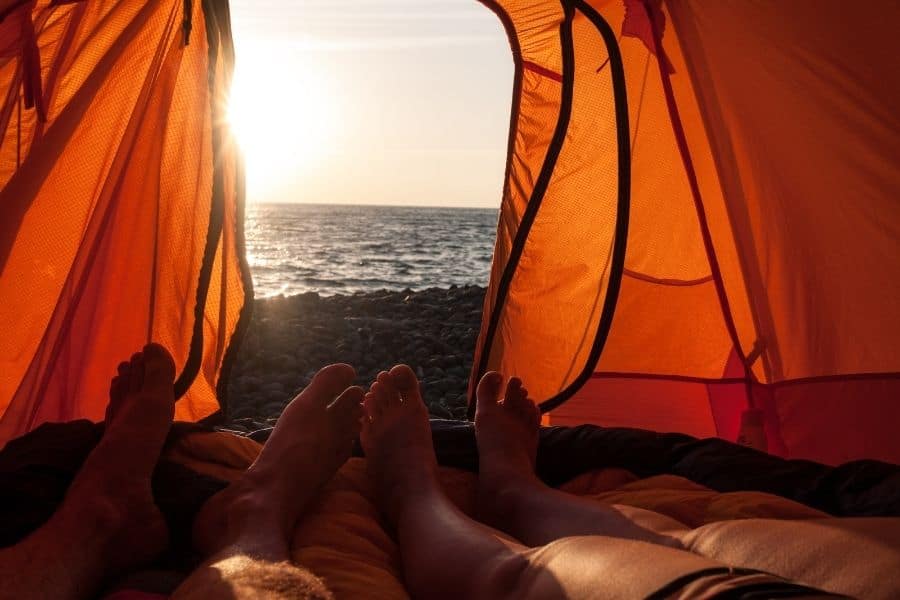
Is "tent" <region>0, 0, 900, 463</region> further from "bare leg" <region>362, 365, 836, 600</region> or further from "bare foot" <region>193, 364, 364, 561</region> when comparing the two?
"bare leg" <region>362, 365, 836, 600</region>

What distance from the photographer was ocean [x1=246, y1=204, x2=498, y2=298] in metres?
11.3

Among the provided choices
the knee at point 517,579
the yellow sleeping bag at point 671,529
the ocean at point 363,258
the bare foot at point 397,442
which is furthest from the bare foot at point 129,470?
the ocean at point 363,258

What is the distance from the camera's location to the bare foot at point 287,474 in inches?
52.8

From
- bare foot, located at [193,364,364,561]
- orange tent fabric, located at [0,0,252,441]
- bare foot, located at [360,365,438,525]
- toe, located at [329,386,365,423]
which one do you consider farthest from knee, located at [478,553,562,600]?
orange tent fabric, located at [0,0,252,441]

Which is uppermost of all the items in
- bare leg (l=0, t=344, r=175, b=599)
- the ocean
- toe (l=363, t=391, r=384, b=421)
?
toe (l=363, t=391, r=384, b=421)

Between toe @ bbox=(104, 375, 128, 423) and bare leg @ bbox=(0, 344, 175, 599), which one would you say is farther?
toe @ bbox=(104, 375, 128, 423)

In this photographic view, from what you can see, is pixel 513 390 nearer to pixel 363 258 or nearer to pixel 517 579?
pixel 517 579

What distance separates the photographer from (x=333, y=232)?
23.2 meters

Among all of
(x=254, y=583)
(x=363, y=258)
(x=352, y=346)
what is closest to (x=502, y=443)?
(x=254, y=583)

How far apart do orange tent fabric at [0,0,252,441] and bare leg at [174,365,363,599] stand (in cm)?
57

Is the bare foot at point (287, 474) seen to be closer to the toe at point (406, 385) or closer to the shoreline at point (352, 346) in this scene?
the toe at point (406, 385)

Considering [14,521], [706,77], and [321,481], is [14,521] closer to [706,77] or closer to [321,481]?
[321,481]

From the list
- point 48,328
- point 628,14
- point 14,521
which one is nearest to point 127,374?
point 48,328

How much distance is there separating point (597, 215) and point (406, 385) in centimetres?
72
